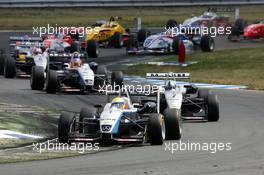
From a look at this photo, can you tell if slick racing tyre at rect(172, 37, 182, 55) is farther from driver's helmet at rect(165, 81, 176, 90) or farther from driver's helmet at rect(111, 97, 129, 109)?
driver's helmet at rect(111, 97, 129, 109)

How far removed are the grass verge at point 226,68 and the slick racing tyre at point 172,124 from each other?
1256cm

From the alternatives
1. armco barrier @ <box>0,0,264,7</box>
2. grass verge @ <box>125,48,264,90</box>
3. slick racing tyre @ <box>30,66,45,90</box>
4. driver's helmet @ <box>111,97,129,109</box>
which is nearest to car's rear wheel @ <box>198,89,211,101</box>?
driver's helmet @ <box>111,97,129,109</box>

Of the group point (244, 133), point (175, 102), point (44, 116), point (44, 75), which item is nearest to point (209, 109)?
point (175, 102)

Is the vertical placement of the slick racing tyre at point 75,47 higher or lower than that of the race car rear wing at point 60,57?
lower

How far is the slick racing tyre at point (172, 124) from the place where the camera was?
1909 centimetres

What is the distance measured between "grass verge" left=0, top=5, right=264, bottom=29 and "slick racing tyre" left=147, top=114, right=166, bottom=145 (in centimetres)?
4100

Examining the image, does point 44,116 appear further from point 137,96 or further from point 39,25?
point 39,25

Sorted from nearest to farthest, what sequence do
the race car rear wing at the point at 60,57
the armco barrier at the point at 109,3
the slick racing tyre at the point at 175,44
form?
the race car rear wing at the point at 60,57 < the slick racing tyre at the point at 175,44 < the armco barrier at the point at 109,3

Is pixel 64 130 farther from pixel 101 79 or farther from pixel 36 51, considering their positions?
pixel 36 51

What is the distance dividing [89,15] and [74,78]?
3654 centimetres

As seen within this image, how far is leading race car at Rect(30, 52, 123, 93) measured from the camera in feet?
93.3

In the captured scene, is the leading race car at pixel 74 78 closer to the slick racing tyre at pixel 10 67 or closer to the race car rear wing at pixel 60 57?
the race car rear wing at pixel 60 57

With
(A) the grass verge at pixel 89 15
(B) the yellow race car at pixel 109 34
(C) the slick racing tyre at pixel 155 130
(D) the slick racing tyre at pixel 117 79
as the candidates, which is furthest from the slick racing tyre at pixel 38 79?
(A) the grass verge at pixel 89 15

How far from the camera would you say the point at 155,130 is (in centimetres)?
1825
